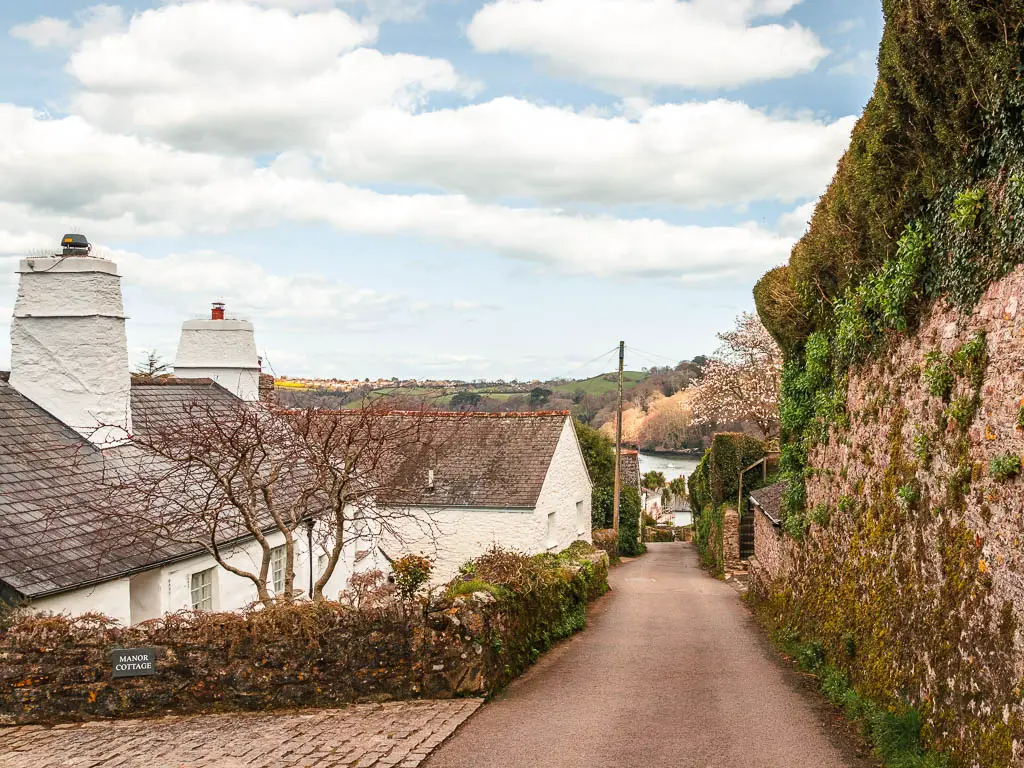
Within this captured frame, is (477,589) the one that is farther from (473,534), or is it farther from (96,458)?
(473,534)

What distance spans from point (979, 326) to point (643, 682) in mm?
6407

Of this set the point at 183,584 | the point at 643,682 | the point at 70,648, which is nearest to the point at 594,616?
the point at 643,682

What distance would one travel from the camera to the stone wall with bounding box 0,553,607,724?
974cm

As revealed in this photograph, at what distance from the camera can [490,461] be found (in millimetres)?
25703

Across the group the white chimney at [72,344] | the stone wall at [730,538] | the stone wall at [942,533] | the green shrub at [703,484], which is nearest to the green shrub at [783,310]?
the stone wall at [942,533]

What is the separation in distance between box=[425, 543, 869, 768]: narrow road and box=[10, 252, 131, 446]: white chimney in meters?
8.98

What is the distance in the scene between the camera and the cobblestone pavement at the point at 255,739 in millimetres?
7934

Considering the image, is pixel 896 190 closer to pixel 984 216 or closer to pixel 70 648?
pixel 984 216

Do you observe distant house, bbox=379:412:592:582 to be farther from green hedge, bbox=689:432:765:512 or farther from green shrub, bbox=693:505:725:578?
green hedge, bbox=689:432:765:512

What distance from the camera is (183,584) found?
13.6 m

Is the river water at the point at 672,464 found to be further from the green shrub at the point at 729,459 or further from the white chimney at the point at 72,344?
the white chimney at the point at 72,344

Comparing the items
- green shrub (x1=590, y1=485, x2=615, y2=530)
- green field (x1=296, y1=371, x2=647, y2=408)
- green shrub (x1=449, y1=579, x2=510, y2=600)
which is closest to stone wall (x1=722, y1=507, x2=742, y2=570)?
green shrub (x1=590, y1=485, x2=615, y2=530)

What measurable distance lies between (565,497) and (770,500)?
7.10 metres

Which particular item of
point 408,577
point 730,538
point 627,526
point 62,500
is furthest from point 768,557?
point 627,526
